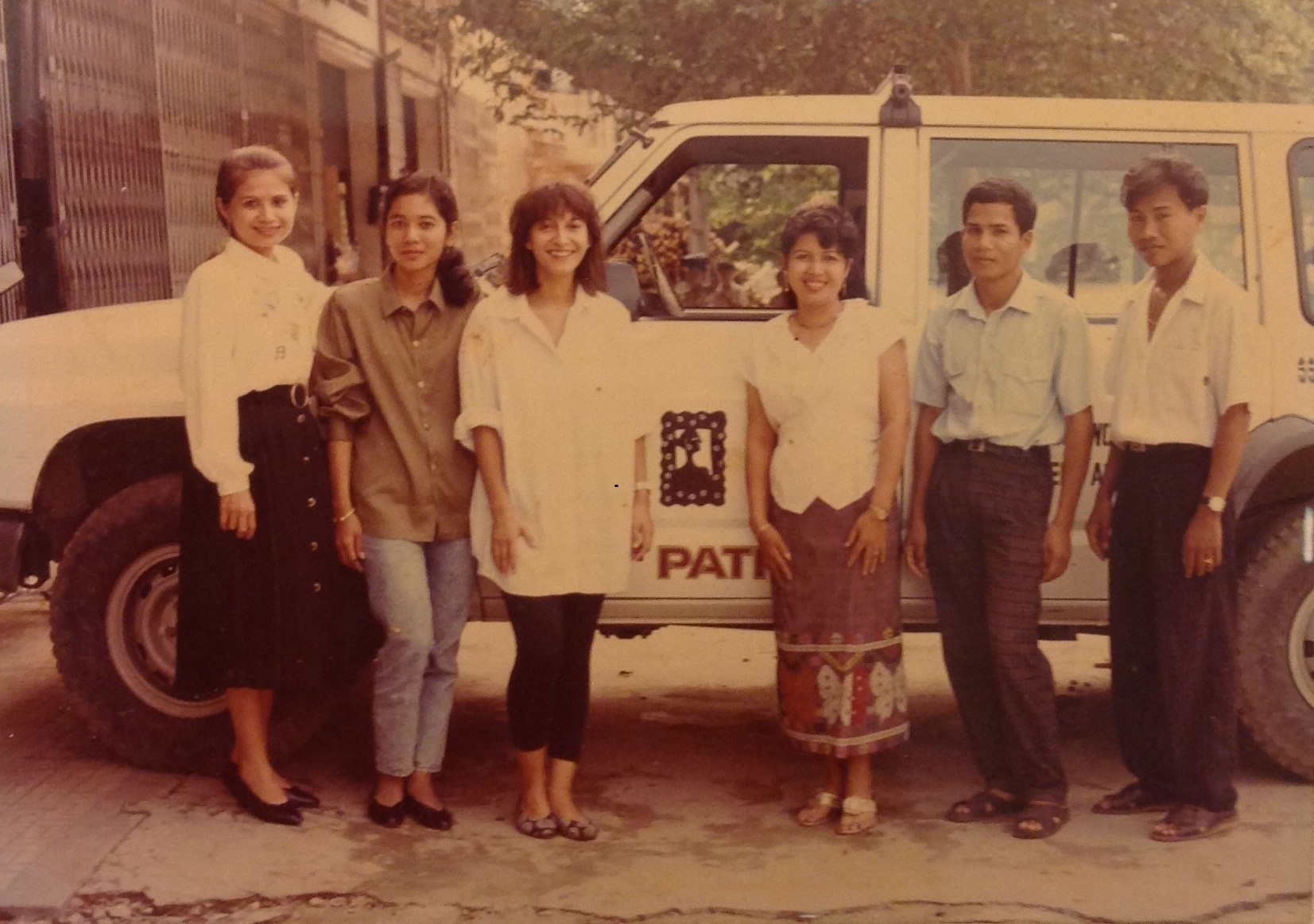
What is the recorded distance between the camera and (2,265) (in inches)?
238

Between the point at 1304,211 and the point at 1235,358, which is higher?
the point at 1304,211

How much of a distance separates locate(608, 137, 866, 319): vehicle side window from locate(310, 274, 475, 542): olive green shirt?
66cm

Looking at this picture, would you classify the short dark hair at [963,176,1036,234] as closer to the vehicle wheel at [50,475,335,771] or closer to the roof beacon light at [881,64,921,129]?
the roof beacon light at [881,64,921,129]

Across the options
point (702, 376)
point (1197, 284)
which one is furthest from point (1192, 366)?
point (702, 376)

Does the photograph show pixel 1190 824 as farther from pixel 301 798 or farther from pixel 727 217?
pixel 301 798

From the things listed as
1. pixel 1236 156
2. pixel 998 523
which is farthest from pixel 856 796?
pixel 1236 156

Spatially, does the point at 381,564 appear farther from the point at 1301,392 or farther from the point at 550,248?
the point at 1301,392

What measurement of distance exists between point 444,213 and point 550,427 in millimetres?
637

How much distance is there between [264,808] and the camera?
4094 millimetres

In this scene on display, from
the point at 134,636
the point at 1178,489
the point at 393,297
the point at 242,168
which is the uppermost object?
the point at 242,168

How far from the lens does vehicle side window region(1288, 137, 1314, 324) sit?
4230 millimetres

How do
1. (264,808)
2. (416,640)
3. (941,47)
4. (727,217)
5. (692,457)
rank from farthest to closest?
(941,47)
(727,217)
(692,457)
(264,808)
(416,640)

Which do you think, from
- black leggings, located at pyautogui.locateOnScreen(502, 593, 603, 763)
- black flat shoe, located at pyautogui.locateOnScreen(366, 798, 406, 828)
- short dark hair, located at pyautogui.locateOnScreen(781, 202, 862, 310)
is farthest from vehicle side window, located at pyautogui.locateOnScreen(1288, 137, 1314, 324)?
black flat shoe, located at pyautogui.locateOnScreen(366, 798, 406, 828)

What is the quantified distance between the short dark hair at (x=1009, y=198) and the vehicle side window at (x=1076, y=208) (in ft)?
0.96
